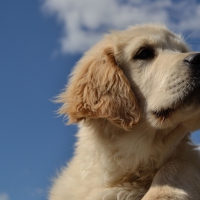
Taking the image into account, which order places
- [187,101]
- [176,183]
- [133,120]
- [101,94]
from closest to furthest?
[176,183]
[187,101]
[133,120]
[101,94]

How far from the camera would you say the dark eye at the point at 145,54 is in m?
4.24

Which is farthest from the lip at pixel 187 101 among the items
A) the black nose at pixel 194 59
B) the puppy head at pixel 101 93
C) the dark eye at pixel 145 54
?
the dark eye at pixel 145 54

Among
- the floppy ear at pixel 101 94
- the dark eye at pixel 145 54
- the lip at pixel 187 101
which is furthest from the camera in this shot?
the dark eye at pixel 145 54

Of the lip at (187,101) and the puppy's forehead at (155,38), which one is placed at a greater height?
the puppy's forehead at (155,38)

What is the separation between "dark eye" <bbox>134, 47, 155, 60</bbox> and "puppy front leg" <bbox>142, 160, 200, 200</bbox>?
121 cm

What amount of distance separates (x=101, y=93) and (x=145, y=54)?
667mm

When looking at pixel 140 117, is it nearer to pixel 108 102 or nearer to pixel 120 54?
pixel 108 102

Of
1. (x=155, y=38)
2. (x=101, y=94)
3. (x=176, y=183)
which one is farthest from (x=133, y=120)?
(x=155, y=38)

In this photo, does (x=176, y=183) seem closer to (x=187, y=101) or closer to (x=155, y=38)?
(x=187, y=101)

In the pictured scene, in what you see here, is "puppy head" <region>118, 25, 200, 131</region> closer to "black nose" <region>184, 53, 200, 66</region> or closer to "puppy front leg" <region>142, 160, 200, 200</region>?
"black nose" <region>184, 53, 200, 66</region>

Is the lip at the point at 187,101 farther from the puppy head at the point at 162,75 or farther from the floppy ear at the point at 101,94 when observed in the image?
the floppy ear at the point at 101,94

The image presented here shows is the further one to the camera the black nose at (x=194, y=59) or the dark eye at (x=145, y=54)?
the dark eye at (x=145, y=54)

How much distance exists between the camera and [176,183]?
11.1ft

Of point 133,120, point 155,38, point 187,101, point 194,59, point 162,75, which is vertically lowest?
point 187,101
